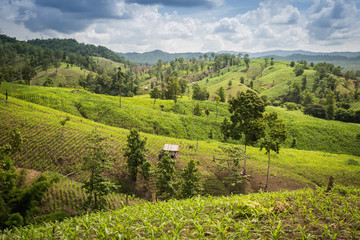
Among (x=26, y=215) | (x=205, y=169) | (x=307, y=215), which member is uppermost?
(x=307, y=215)

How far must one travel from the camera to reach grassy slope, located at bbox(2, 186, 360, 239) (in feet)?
19.4

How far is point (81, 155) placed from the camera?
33.4 meters

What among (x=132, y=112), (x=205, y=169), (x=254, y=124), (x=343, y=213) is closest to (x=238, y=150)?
(x=254, y=124)

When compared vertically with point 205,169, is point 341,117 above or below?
above

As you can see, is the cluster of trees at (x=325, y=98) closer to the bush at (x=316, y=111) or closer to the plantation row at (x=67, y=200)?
the bush at (x=316, y=111)

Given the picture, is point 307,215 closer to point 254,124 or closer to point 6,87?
point 254,124

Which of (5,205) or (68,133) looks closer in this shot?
(5,205)

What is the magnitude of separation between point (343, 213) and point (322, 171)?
36934mm

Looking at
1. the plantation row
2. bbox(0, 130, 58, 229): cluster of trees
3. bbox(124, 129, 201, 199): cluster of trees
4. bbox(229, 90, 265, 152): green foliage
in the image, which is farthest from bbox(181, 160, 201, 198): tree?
bbox(0, 130, 58, 229): cluster of trees

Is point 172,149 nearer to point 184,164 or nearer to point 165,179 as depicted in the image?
point 184,164

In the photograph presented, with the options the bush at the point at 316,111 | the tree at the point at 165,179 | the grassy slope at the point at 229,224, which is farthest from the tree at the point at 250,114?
the bush at the point at 316,111

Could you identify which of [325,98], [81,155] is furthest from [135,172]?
[325,98]

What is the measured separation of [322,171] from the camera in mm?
36469

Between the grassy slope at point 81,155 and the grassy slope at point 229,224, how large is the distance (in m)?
24.4
